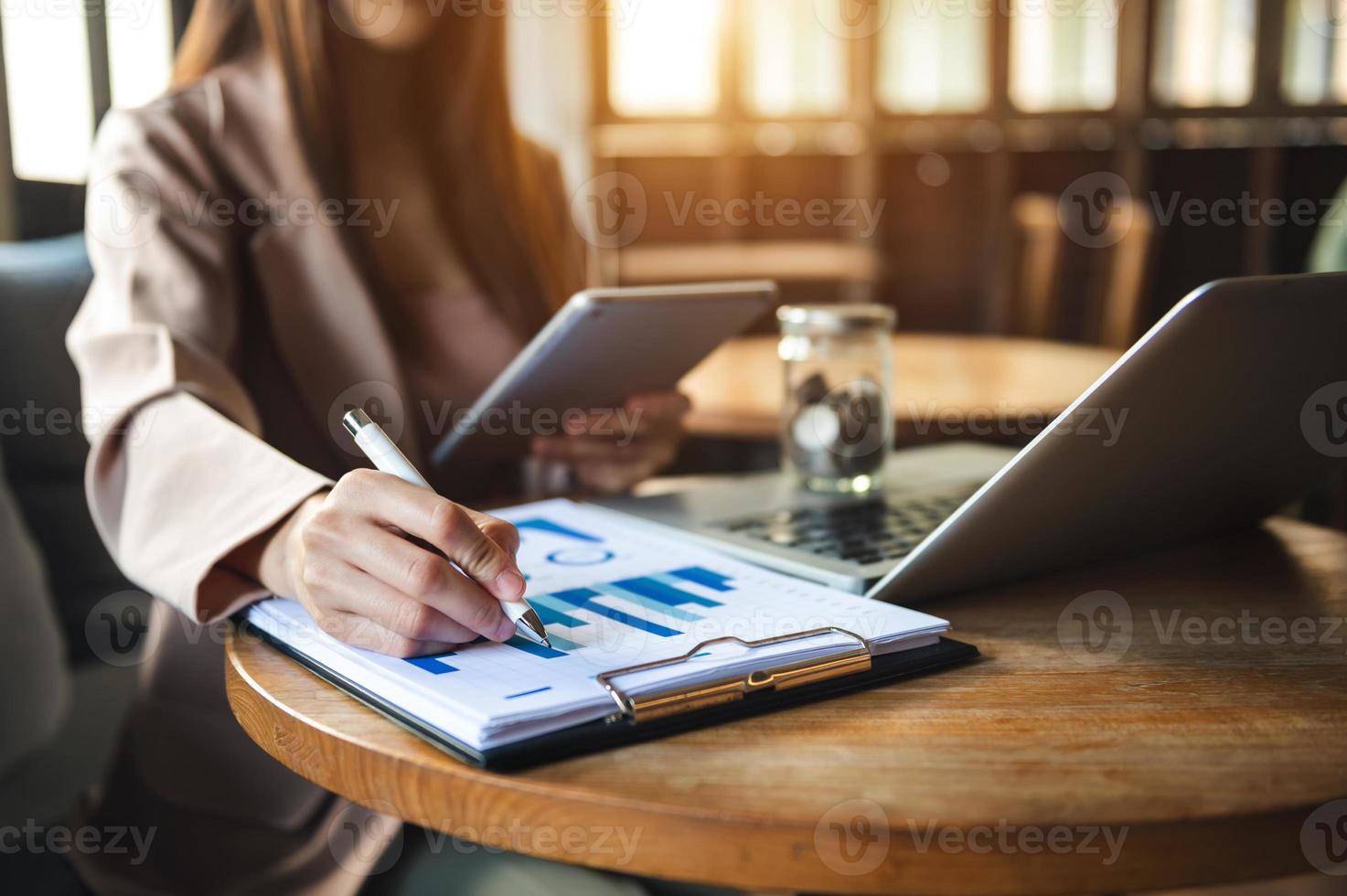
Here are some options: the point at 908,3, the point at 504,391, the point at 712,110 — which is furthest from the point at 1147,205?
the point at 504,391

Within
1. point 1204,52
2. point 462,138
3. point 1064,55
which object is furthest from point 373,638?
point 1204,52

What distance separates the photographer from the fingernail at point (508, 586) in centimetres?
57

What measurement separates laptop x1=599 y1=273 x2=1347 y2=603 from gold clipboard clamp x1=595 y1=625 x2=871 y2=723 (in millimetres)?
105

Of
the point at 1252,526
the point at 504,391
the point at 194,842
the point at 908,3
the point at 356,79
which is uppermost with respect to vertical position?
the point at 908,3

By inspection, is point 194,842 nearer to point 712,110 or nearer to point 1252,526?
point 1252,526

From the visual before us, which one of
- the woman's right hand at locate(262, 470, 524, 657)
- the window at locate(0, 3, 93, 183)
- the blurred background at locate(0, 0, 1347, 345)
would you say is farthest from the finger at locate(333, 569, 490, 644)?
the blurred background at locate(0, 0, 1347, 345)

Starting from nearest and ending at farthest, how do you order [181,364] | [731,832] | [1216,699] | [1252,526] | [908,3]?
[731,832] < [1216,699] < [181,364] < [1252,526] < [908,3]

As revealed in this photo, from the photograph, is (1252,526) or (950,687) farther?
(1252,526)

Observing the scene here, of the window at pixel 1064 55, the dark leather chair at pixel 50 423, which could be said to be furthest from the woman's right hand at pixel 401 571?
the window at pixel 1064 55

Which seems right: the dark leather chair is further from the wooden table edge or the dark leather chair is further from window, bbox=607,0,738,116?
window, bbox=607,0,738,116

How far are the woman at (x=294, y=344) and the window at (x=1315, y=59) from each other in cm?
420

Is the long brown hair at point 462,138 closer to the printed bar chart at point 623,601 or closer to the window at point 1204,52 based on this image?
the printed bar chart at point 623,601

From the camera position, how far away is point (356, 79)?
1.23m

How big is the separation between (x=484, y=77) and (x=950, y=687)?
100 centimetres
